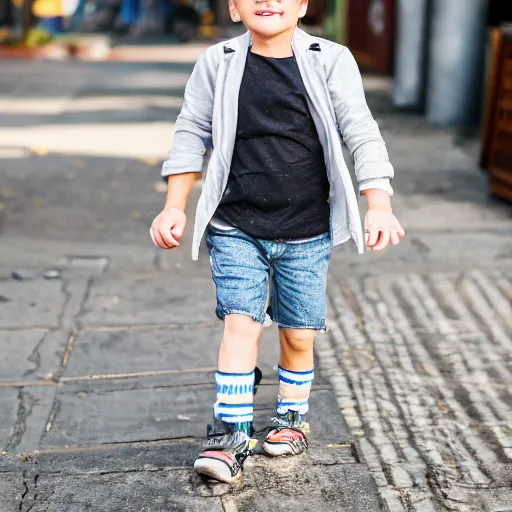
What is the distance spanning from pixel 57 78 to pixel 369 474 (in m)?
15.4

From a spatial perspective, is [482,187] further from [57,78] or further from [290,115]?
[57,78]

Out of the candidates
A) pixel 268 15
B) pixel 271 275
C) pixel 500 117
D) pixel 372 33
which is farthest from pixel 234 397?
pixel 372 33

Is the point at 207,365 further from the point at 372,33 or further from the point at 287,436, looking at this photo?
the point at 372,33

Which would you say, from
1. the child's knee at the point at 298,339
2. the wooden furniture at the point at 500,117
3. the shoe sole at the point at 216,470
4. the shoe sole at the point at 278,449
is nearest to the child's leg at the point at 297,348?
the child's knee at the point at 298,339

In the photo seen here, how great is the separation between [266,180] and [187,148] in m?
0.29

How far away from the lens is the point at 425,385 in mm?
4270

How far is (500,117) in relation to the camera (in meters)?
7.83

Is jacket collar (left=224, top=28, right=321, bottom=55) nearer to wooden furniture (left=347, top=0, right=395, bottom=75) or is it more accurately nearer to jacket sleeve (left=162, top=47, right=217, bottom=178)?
jacket sleeve (left=162, top=47, right=217, bottom=178)

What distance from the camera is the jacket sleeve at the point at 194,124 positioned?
3.38 m

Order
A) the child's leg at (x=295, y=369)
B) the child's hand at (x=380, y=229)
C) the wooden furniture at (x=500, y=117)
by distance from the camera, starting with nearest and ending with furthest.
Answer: the child's hand at (x=380, y=229)
the child's leg at (x=295, y=369)
the wooden furniture at (x=500, y=117)

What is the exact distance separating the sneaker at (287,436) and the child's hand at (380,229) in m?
0.77

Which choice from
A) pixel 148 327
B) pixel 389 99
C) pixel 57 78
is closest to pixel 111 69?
pixel 57 78

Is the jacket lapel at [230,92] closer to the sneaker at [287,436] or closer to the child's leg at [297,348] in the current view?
the child's leg at [297,348]

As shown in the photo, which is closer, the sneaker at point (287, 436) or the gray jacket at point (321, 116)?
the gray jacket at point (321, 116)
